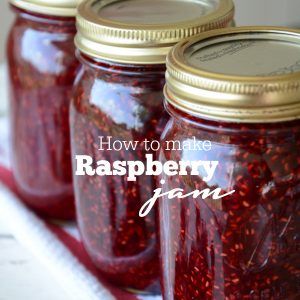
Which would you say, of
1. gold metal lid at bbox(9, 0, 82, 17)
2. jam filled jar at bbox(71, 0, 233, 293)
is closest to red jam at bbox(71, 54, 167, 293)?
jam filled jar at bbox(71, 0, 233, 293)

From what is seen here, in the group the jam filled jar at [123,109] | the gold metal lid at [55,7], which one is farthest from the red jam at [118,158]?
the gold metal lid at [55,7]

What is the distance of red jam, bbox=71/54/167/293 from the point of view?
30.7 inches

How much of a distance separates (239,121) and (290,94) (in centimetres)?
5

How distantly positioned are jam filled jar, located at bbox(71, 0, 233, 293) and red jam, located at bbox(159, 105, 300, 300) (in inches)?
3.0

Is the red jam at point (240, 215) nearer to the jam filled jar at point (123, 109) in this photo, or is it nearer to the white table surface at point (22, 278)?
the jam filled jar at point (123, 109)

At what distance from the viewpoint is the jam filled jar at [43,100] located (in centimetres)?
95

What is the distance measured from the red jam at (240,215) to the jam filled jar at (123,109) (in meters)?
0.08

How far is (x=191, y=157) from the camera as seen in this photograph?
0.68 metres

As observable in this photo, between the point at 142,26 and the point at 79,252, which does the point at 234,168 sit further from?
the point at 79,252

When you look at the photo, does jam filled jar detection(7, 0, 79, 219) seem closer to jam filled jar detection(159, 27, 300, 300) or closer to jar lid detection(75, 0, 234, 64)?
jar lid detection(75, 0, 234, 64)

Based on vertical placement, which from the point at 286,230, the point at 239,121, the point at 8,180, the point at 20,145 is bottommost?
the point at 8,180

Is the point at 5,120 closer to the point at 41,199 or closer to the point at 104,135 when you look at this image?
the point at 41,199

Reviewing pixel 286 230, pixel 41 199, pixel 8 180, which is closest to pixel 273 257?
pixel 286 230

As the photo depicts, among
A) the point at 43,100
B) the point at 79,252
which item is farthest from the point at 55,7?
the point at 79,252
